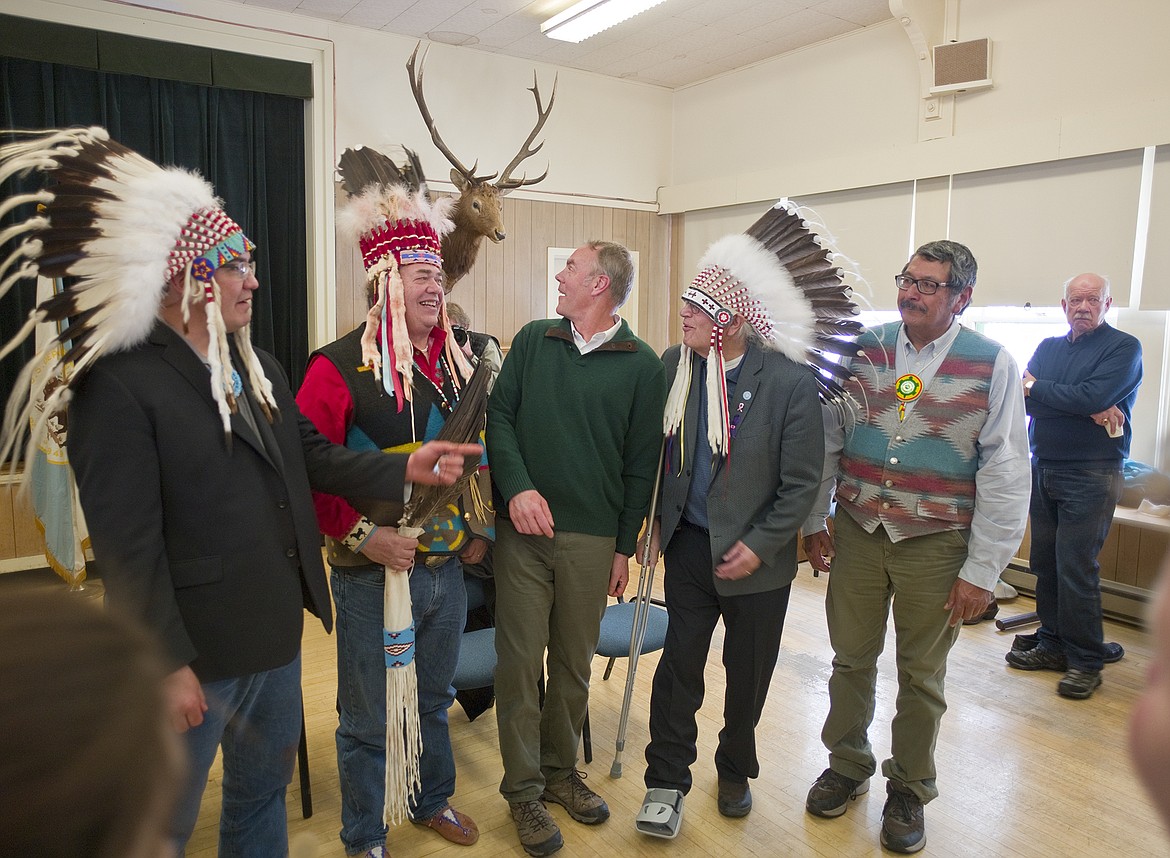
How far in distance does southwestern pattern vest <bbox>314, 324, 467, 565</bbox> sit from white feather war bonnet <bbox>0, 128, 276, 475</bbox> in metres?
0.51

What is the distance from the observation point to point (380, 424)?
85.9 inches

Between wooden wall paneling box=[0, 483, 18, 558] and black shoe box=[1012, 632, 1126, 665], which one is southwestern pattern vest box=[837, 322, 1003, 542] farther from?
wooden wall paneling box=[0, 483, 18, 558]

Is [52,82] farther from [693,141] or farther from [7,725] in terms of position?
[7,725]

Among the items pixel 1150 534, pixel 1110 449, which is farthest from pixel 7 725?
pixel 1150 534

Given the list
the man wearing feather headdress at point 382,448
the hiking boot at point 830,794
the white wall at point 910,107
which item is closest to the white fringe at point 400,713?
the man wearing feather headdress at point 382,448

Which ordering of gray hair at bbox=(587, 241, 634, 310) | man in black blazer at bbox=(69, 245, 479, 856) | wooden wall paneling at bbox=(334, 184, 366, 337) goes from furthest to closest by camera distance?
wooden wall paneling at bbox=(334, 184, 366, 337)
gray hair at bbox=(587, 241, 634, 310)
man in black blazer at bbox=(69, 245, 479, 856)

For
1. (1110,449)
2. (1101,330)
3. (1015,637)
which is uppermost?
(1101,330)

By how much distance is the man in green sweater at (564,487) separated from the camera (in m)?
2.45

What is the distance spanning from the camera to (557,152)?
6.59 m

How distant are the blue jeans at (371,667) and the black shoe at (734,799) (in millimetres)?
953

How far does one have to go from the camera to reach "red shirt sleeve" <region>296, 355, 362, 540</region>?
2.14 meters

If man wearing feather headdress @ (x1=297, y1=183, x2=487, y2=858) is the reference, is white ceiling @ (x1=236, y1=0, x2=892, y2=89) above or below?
above

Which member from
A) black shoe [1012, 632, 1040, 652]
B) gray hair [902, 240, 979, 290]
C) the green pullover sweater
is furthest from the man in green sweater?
black shoe [1012, 632, 1040, 652]

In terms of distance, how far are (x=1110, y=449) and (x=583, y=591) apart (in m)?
2.80
